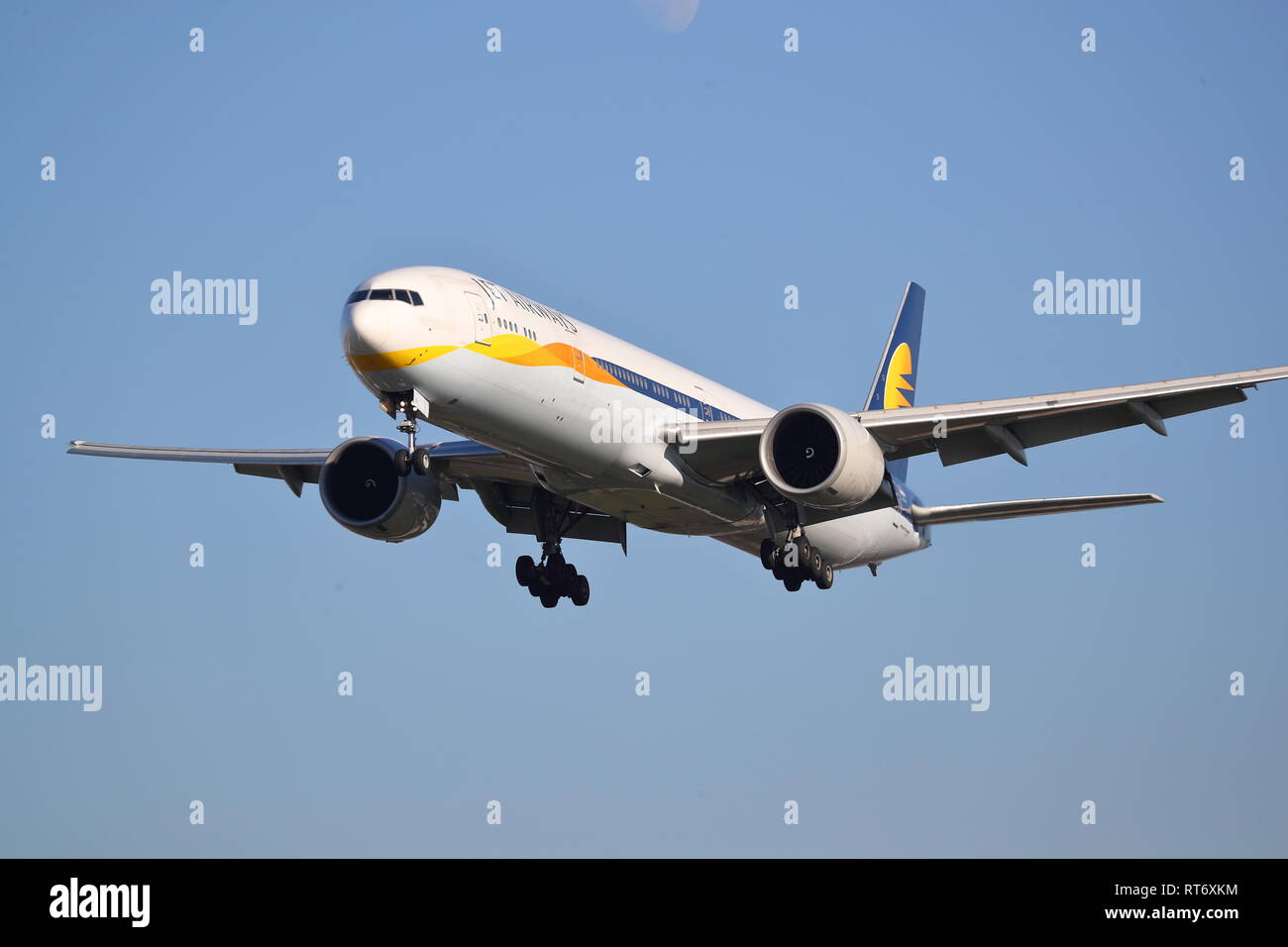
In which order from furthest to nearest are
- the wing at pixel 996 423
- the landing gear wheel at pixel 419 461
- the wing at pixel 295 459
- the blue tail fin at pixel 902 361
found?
1. the blue tail fin at pixel 902 361
2. the wing at pixel 295 459
3. the wing at pixel 996 423
4. the landing gear wheel at pixel 419 461

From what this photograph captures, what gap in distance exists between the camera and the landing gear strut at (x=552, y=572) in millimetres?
36812

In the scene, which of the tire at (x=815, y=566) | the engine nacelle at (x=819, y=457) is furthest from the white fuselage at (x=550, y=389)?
the engine nacelle at (x=819, y=457)

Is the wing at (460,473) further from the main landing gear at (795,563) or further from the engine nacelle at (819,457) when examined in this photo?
the engine nacelle at (819,457)

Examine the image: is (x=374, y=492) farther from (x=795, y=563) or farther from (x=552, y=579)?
(x=795, y=563)

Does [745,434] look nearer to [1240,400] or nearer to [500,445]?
[500,445]

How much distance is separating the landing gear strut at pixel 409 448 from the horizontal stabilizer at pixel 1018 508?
1323 cm

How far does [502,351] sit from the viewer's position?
2852 centimetres

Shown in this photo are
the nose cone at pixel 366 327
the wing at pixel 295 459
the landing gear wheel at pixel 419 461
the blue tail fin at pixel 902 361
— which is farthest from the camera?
the blue tail fin at pixel 902 361

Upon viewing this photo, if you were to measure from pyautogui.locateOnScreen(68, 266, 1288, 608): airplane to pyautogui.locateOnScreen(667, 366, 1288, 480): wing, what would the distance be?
4 centimetres

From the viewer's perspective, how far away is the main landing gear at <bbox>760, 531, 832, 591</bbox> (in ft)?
113

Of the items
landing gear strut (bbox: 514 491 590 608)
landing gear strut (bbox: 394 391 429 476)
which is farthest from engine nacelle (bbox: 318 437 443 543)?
landing gear strut (bbox: 394 391 429 476)

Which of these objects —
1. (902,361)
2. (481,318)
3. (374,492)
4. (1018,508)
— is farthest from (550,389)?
(902,361)
